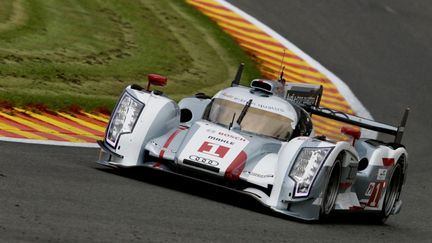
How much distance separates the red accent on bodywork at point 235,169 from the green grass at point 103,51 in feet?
18.0

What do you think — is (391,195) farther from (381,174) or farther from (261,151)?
(261,151)

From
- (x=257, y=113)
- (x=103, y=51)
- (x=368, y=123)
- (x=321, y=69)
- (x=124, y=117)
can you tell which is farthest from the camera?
(x=321, y=69)

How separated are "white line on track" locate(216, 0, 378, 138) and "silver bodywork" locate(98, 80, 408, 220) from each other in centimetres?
782

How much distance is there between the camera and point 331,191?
39.5 ft

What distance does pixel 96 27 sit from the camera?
23.4 meters

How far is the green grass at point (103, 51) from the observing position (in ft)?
60.4

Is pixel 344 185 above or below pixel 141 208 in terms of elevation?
above

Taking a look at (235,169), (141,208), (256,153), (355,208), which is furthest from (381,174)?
(141,208)

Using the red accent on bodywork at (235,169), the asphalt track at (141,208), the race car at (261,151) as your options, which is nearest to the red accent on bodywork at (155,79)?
the race car at (261,151)

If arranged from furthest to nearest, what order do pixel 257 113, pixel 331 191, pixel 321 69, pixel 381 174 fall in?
pixel 321 69
pixel 381 174
pixel 257 113
pixel 331 191

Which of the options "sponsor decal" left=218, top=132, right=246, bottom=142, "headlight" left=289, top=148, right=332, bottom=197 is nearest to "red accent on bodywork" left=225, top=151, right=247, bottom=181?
"sponsor decal" left=218, top=132, right=246, bottom=142

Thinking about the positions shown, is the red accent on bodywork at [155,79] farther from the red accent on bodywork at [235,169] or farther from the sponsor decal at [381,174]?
the sponsor decal at [381,174]

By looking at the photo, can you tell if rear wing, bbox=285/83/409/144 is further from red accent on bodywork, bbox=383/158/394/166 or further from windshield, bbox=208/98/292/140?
windshield, bbox=208/98/292/140

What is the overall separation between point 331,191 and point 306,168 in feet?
1.94
